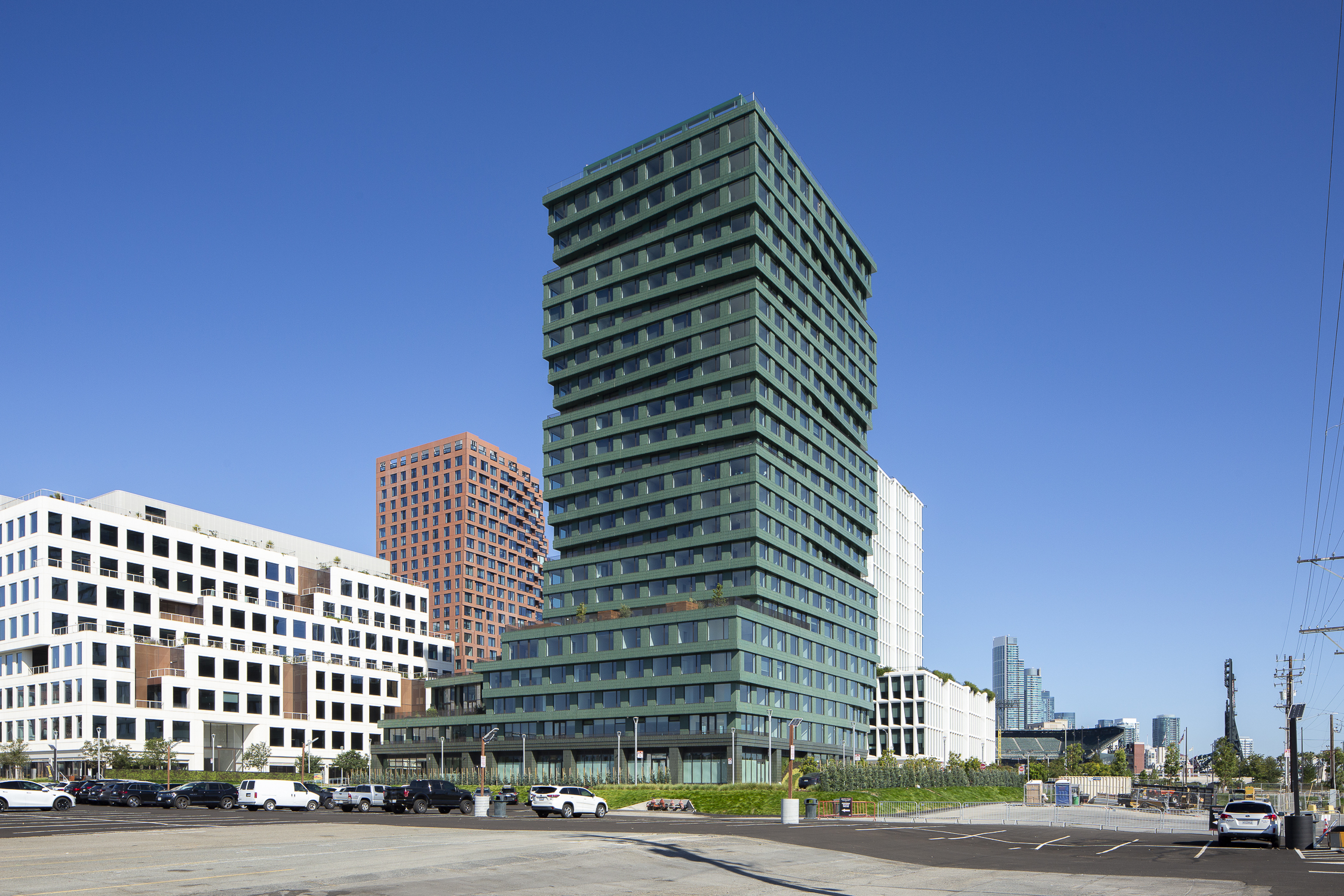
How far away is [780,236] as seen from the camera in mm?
131750

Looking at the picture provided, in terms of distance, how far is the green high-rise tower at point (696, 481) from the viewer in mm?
113250

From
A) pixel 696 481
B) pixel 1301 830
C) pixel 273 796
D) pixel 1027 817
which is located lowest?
pixel 1027 817

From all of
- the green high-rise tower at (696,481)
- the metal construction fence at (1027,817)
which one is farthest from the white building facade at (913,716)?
the metal construction fence at (1027,817)

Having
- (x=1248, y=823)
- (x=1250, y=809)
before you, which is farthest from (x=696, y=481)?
(x=1248, y=823)

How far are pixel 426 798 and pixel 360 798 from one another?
5.28m

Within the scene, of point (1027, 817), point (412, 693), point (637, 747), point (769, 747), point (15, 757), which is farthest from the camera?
point (412, 693)

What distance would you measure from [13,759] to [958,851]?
97499mm

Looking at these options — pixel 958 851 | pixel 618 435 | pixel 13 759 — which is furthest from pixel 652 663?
pixel 958 851

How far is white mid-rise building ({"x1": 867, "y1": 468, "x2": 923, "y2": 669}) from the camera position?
179875mm

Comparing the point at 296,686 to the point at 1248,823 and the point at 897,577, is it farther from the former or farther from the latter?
the point at 1248,823

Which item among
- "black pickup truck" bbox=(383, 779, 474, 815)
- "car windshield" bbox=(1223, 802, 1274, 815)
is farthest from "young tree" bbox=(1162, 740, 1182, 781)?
"black pickup truck" bbox=(383, 779, 474, 815)

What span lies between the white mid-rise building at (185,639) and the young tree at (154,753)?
4012 millimetres

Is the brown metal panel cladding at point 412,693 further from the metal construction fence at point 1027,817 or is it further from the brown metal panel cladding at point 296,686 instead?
the metal construction fence at point 1027,817

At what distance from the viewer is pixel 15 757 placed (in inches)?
4134
